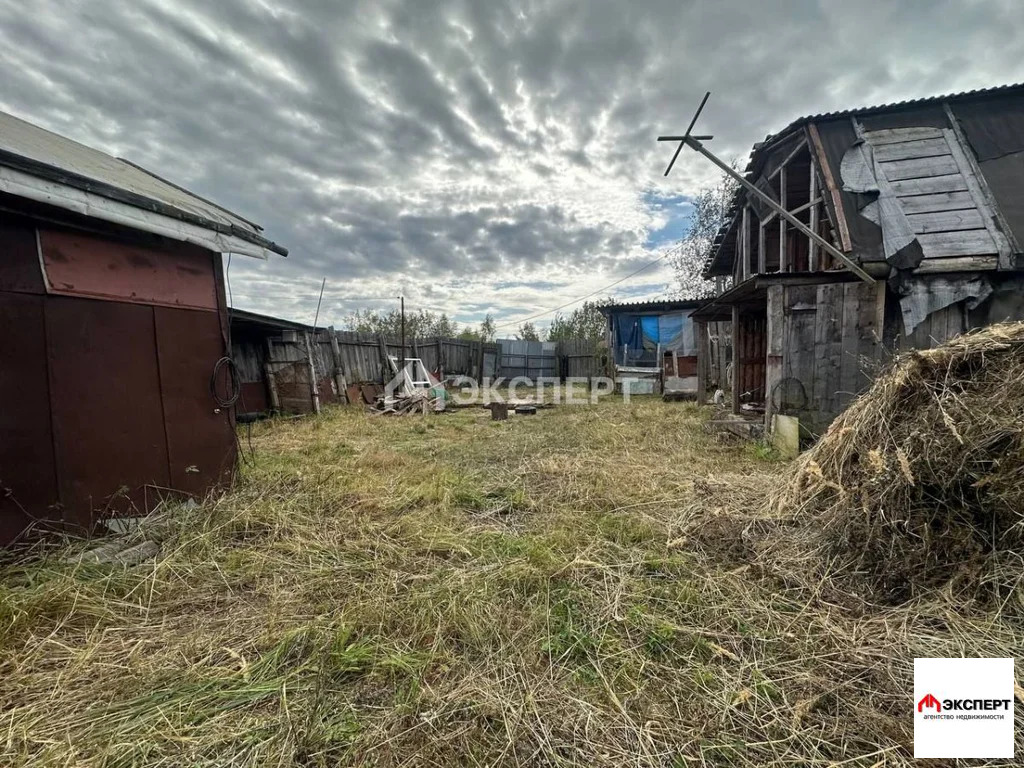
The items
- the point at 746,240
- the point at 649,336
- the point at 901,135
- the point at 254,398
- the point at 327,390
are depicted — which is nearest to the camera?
the point at 901,135

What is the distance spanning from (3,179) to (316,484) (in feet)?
9.20

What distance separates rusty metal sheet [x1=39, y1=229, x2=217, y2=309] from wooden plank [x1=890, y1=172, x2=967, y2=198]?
297 inches

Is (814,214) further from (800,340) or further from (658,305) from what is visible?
(658,305)

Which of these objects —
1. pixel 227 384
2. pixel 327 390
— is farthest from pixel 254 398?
pixel 227 384

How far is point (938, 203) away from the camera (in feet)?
15.6

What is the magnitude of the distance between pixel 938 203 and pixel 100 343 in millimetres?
8267

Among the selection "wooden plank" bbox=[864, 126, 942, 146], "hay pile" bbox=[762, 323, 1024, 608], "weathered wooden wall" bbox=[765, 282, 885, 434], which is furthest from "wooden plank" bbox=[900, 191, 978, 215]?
"hay pile" bbox=[762, 323, 1024, 608]

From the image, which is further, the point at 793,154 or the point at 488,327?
the point at 488,327

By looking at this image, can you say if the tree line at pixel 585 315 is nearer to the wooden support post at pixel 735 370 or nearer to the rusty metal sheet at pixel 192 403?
the wooden support post at pixel 735 370

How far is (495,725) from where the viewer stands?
1.41m

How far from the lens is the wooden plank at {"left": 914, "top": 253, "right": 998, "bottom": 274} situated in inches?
169

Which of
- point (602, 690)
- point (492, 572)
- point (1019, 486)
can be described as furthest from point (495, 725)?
point (1019, 486)

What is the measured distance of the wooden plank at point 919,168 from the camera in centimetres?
497

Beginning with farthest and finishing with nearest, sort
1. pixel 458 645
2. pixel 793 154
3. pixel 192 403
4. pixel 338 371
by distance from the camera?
pixel 338 371 → pixel 793 154 → pixel 192 403 → pixel 458 645
